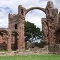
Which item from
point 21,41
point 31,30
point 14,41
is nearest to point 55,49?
point 21,41

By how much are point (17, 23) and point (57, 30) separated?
9.47 meters

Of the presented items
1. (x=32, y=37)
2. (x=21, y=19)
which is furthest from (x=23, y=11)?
(x=32, y=37)

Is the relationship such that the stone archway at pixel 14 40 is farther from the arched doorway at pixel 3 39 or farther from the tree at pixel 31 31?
the tree at pixel 31 31

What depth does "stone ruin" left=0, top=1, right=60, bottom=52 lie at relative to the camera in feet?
172

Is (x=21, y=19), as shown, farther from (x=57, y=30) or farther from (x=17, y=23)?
(x=57, y=30)

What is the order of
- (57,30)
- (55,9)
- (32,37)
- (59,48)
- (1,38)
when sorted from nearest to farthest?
(59,48), (57,30), (55,9), (1,38), (32,37)

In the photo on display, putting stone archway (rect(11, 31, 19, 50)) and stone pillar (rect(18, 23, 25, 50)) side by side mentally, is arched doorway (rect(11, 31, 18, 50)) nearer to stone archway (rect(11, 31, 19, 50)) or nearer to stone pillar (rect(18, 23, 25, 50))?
stone archway (rect(11, 31, 19, 50))

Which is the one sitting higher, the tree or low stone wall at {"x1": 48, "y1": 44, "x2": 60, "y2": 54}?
the tree

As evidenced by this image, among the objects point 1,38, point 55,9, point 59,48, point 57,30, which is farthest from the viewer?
point 1,38

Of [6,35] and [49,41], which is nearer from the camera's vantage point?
[49,41]

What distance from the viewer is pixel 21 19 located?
185 feet

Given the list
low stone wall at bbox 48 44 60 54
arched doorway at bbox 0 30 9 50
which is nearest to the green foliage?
arched doorway at bbox 0 30 9 50

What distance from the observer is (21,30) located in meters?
56.7

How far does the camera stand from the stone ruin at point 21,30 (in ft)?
172
